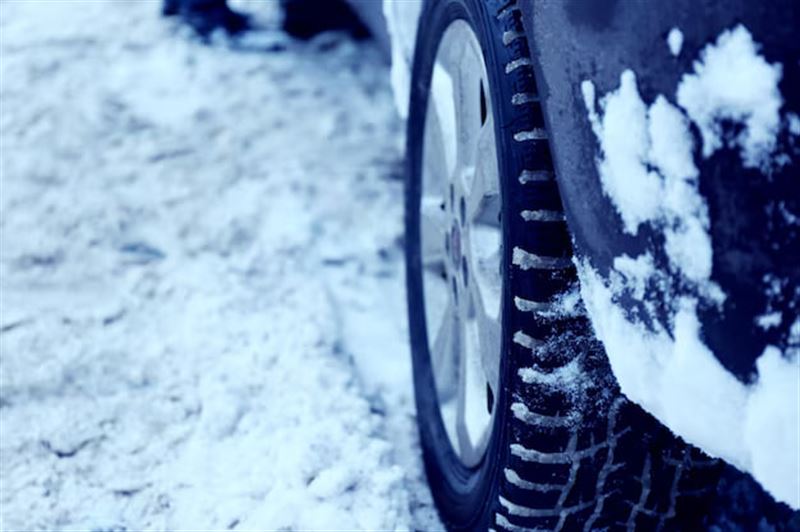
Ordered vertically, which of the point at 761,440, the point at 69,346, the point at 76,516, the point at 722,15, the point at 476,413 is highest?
the point at 722,15

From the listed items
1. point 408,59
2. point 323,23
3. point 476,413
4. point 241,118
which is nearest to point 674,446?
point 476,413

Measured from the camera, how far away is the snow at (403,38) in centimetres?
186

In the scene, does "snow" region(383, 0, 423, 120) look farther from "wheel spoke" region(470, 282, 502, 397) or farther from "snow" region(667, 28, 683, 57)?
"snow" region(667, 28, 683, 57)

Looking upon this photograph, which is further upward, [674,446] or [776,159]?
[776,159]

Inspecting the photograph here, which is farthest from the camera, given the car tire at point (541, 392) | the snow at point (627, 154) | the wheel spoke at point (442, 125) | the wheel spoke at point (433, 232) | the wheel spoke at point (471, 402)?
the wheel spoke at point (433, 232)

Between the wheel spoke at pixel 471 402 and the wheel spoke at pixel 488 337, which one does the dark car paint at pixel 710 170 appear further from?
the wheel spoke at pixel 471 402

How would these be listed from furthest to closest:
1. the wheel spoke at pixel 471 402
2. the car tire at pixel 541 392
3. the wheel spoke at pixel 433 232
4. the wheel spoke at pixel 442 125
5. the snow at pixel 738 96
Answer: the wheel spoke at pixel 433 232 < the wheel spoke at pixel 442 125 < the wheel spoke at pixel 471 402 < the car tire at pixel 541 392 < the snow at pixel 738 96

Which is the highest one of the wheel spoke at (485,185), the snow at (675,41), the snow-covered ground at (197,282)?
the snow at (675,41)

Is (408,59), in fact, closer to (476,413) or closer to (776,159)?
(476,413)

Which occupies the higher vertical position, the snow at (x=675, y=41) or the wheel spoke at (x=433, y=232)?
the snow at (x=675, y=41)

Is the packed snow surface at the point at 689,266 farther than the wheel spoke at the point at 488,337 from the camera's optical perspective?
No

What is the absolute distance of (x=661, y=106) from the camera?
93cm

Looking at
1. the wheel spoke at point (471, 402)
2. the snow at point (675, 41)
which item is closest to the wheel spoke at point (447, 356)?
the wheel spoke at point (471, 402)

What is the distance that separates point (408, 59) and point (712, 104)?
3.74ft
